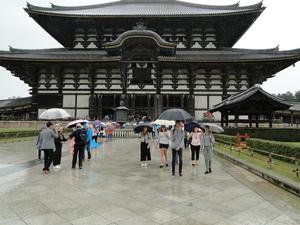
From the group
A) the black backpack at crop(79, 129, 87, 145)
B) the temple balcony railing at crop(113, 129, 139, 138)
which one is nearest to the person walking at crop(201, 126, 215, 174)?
the black backpack at crop(79, 129, 87, 145)

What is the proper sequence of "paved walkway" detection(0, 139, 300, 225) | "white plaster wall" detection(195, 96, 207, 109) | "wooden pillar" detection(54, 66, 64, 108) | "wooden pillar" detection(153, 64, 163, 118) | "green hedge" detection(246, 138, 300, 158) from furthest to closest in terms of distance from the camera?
"white plaster wall" detection(195, 96, 207, 109), "wooden pillar" detection(54, 66, 64, 108), "wooden pillar" detection(153, 64, 163, 118), "green hedge" detection(246, 138, 300, 158), "paved walkway" detection(0, 139, 300, 225)

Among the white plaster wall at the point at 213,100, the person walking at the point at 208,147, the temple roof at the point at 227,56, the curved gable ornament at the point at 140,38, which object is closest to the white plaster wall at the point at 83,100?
the curved gable ornament at the point at 140,38

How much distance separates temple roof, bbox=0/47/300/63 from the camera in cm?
2753

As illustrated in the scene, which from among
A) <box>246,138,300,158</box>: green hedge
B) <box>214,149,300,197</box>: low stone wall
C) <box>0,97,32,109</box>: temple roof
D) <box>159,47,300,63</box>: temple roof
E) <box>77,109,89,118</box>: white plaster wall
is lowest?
<box>214,149,300,197</box>: low stone wall

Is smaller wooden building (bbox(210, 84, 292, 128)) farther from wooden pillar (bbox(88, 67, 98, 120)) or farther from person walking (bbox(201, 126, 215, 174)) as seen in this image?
wooden pillar (bbox(88, 67, 98, 120))

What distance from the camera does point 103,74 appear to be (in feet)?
99.8

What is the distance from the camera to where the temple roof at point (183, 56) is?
27.5 meters

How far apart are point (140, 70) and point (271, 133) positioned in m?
16.9

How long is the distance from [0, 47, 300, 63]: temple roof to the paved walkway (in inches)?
812

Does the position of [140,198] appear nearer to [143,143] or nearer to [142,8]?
[143,143]

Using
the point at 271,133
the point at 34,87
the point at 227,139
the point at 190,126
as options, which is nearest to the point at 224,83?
the point at 271,133

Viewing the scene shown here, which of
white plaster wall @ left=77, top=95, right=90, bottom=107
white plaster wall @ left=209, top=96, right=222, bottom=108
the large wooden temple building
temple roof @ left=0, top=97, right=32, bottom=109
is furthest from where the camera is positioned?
temple roof @ left=0, top=97, right=32, bottom=109

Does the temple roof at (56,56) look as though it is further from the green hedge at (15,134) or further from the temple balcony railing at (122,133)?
the green hedge at (15,134)

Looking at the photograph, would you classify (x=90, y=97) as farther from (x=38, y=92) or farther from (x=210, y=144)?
(x=210, y=144)
